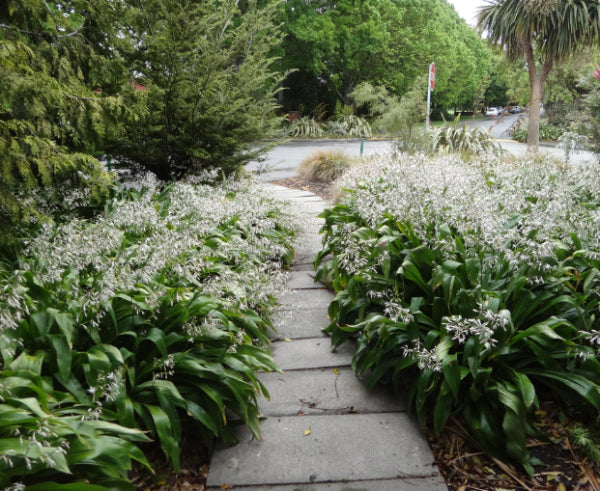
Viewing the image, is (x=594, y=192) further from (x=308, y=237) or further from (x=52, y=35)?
(x=52, y=35)

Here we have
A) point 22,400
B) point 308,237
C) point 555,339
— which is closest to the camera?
point 22,400

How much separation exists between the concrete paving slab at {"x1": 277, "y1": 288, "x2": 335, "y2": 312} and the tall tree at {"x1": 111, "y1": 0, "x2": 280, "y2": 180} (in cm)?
245

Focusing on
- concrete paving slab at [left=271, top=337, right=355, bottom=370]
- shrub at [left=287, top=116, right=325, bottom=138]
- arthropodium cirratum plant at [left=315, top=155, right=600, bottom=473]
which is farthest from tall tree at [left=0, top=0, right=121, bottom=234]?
shrub at [left=287, top=116, right=325, bottom=138]

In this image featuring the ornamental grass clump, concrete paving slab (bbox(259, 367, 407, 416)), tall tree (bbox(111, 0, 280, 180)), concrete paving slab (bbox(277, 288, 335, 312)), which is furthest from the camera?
tall tree (bbox(111, 0, 280, 180))

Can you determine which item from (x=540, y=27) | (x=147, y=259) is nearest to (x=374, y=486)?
(x=147, y=259)

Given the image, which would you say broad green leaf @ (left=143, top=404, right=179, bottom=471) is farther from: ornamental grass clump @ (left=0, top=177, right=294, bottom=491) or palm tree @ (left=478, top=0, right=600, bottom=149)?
palm tree @ (left=478, top=0, right=600, bottom=149)

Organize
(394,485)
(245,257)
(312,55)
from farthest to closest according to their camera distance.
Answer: (312,55), (245,257), (394,485)

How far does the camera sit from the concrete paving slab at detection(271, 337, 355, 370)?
124 inches

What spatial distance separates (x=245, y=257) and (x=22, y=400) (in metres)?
2.17

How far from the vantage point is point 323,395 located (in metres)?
2.80

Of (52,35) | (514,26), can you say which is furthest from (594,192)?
(514,26)

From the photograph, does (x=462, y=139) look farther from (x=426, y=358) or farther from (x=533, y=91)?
(x=426, y=358)

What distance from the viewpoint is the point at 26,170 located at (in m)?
2.83

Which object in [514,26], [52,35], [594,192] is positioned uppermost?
[514,26]
